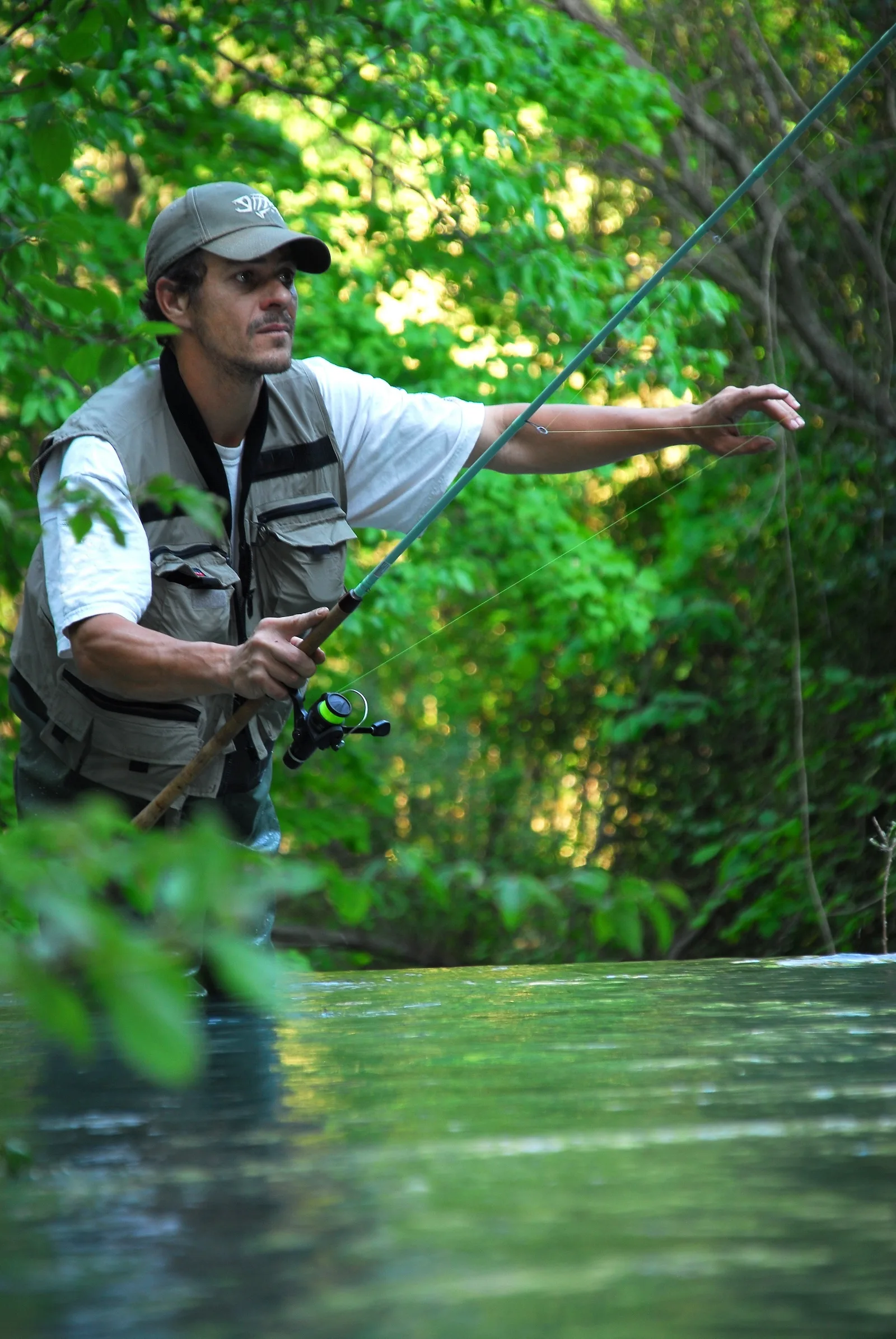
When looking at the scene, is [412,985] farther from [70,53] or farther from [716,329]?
[716,329]

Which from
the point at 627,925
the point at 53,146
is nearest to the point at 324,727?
the point at 53,146

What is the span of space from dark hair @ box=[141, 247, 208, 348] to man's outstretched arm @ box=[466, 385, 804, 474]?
0.51 meters

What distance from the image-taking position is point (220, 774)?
103 inches

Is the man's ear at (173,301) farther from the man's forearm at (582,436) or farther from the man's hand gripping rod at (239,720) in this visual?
the man's hand gripping rod at (239,720)

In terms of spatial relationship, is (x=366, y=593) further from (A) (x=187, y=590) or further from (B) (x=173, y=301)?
(B) (x=173, y=301)

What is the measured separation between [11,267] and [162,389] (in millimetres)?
433

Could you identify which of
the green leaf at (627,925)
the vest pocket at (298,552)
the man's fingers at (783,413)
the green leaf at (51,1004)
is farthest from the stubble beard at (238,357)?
the green leaf at (51,1004)

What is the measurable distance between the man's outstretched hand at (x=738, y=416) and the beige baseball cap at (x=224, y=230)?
0.64m

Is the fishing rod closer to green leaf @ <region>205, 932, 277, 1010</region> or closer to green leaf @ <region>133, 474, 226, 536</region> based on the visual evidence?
green leaf @ <region>133, 474, 226, 536</region>

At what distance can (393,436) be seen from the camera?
2688mm

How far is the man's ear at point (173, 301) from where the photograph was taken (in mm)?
2594

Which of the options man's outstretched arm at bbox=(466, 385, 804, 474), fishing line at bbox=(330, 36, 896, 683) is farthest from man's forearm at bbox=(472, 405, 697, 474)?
fishing line at bbox=(330, 36, 896, 683)

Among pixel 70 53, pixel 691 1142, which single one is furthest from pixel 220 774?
pixel 691 1142

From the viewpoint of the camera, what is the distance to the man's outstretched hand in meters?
2.37
